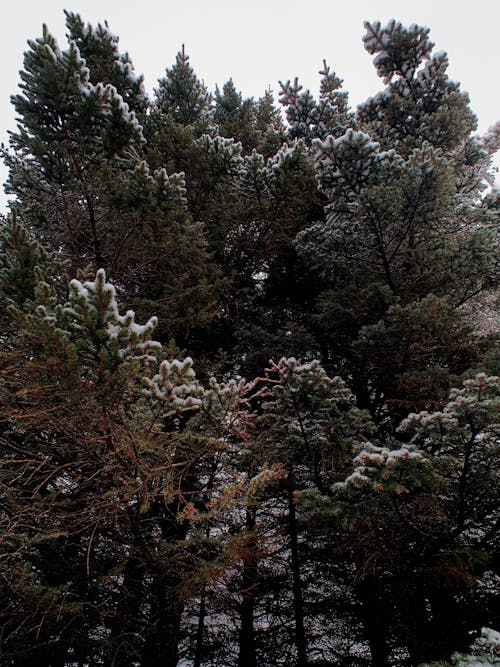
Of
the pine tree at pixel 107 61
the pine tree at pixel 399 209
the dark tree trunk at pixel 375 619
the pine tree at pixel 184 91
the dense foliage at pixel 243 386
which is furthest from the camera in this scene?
the pine tree at pixel 184 91

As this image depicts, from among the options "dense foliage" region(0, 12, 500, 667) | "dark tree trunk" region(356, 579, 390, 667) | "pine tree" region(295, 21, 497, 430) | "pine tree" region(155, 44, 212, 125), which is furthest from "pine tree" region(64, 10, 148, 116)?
"dark tree trunk" region(356, 579, 390, 667)

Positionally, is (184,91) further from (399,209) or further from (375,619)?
(375,619)

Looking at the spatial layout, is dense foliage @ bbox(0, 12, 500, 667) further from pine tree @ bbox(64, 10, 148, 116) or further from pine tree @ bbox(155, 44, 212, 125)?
pine tree @ bbox(155, 44, 212, 125)

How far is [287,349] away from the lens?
7270 mm

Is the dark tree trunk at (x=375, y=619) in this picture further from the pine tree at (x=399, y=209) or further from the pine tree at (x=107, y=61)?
the pine tree at (x=107, y=61)

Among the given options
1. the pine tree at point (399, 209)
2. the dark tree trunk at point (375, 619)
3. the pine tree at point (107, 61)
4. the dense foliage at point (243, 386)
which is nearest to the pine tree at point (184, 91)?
the dense foliage at point (243, 386)

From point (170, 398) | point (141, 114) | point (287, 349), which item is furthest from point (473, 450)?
point (141, 114)

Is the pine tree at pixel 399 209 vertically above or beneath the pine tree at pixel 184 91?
beneath

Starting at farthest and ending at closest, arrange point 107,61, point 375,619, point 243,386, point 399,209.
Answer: point 107,61 < point 399,209 < point 375,619 < point 243,386

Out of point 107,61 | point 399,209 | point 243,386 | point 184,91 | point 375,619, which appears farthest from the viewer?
point 184,91

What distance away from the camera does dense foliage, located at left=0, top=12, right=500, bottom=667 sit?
3.02 metres

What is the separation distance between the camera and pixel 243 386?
3.09 meters

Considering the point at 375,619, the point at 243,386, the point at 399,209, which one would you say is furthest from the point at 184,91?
the point at 375,619

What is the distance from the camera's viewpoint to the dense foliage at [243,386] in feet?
9.91
